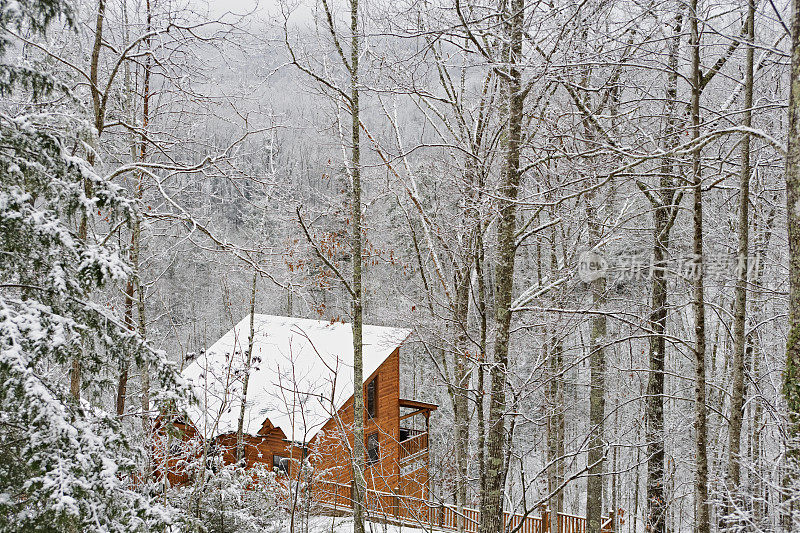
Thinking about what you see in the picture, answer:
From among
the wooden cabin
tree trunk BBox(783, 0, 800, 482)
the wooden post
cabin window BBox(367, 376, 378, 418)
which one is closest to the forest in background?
tree trunk BBox(783, 0, 800, 482)

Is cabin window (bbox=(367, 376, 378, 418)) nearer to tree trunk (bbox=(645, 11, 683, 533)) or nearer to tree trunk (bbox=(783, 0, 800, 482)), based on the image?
tree trunk (bbox=(645, 11, 683, 533))

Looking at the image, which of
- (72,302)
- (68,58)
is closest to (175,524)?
(72,302)

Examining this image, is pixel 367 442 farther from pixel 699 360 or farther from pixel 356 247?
pixel 699 360

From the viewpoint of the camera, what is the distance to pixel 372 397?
1575 cm

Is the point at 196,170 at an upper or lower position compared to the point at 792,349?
upper

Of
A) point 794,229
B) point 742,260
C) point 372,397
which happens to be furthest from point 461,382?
point 372,397

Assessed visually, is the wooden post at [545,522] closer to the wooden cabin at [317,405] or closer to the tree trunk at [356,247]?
the wooden cabin at [317,405]

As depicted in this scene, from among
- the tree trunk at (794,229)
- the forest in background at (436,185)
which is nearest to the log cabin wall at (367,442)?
the forest in background at (436,185)

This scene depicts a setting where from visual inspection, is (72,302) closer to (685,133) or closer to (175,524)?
(175,524)

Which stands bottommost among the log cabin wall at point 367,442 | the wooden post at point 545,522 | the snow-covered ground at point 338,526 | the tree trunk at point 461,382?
the wooden post at point 545,522

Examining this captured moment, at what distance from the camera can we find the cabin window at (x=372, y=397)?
51.3 ft

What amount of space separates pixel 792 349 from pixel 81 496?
4.40 meters

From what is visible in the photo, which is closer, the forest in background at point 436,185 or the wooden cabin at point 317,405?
the forest in background at point 436,185

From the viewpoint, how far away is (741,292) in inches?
209
